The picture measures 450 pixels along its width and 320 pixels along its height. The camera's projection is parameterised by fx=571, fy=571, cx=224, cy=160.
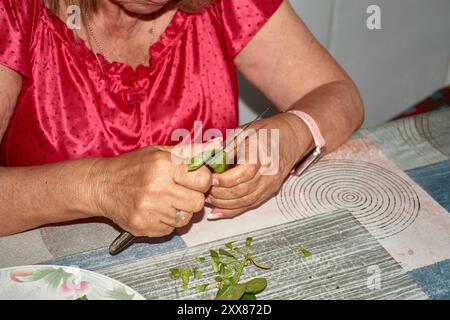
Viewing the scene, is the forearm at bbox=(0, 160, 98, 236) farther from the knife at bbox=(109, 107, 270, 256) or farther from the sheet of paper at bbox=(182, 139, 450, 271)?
the sheet of paper at bbox=(182, 139, 450, 271)

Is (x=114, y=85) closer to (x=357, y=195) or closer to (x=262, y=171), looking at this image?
(x=262, y=171)

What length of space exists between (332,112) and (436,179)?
262mm

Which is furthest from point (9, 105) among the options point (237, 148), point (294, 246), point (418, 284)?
point (418, 284)

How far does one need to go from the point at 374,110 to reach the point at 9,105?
6.45ft

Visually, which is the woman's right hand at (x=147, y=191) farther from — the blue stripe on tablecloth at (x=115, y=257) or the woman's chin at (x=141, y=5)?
the woman's chin at (x=141, y=5)

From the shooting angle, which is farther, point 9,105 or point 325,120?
point 325,120

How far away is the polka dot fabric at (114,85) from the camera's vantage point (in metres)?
1.11

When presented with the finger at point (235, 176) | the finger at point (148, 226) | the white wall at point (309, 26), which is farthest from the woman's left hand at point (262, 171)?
the white wall at point (309, 26)

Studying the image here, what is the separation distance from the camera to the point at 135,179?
929 millimetres

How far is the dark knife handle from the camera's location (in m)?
0.95

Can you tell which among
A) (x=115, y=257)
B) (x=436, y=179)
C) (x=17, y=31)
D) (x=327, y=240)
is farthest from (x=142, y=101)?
(x=436, y=179)
